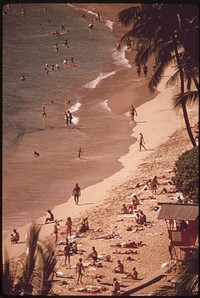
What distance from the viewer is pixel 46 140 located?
29984 mm

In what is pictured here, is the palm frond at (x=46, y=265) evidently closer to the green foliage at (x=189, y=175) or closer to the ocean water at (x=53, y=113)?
the green foliage at (x=189, y=175)

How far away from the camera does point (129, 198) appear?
2236 centimetres

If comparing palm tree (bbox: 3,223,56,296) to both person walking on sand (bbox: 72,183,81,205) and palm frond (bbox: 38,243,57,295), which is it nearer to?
palm frond (bbox: 38,243,57,295)

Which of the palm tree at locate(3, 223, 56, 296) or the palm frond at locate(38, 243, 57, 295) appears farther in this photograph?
the palm frond at locate(38, 243, 57, 295)

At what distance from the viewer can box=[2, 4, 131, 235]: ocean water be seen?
24.9m

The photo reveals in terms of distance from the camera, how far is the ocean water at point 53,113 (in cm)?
2491

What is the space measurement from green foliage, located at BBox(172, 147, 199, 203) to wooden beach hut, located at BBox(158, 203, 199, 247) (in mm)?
577

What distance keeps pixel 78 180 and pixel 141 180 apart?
2497 mm

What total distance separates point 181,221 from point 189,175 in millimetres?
1058

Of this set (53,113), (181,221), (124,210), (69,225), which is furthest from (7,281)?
Answer: (53,113)

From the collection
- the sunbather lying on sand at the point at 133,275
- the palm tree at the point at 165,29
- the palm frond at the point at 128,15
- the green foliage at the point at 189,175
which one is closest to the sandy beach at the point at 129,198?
the sunbather lying on sand at the point at 133,275

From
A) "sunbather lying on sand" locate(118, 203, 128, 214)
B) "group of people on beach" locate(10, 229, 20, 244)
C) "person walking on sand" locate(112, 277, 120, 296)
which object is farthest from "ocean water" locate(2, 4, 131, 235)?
"person walking on sand" locate(112, 277, 120, 296)

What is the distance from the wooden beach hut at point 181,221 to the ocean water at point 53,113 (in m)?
7.19

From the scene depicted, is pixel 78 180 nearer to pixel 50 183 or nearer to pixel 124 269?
pixel 50 183
